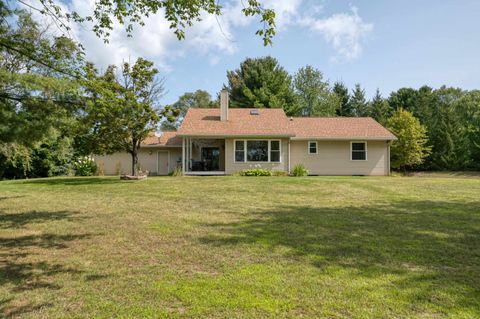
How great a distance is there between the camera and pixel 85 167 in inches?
942

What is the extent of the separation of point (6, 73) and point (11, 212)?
4009mm

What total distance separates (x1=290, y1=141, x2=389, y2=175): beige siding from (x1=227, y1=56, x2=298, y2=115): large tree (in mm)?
13885

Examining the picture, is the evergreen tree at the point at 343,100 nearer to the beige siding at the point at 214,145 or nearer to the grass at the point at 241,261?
the beige siding at the point at 214,145

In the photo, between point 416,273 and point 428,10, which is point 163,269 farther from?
point 428,10

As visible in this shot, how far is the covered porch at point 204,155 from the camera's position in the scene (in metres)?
21.2

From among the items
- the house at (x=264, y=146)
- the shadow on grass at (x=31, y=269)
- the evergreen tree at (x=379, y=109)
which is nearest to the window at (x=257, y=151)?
the house at (x=264, y=146)

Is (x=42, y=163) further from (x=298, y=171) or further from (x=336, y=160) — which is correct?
(x=336, y=160)

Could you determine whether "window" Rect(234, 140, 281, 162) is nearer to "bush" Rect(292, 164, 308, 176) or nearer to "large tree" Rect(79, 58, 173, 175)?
"bush" Rect(292, 164, 308, 176)

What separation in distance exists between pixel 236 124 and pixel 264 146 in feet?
7.69

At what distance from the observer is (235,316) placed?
10.0ft

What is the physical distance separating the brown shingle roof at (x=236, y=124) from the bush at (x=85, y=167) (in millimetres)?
8035

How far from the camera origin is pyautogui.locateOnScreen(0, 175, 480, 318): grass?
3.28 meters

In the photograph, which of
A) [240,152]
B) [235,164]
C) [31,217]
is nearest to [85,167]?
[235,164]

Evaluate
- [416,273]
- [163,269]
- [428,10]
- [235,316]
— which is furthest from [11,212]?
[428,10]
